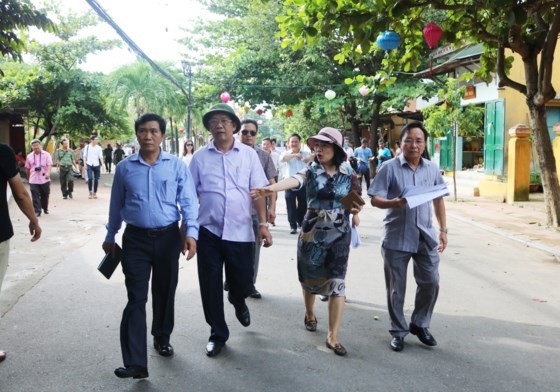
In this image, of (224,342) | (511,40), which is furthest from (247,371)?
(511,40)

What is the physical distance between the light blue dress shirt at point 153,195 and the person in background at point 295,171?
13.9 ft

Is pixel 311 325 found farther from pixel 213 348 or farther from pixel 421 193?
pixel 421 193

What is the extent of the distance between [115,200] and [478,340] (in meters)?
3.00

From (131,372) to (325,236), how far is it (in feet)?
5.49

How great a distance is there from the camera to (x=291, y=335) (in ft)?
15.2

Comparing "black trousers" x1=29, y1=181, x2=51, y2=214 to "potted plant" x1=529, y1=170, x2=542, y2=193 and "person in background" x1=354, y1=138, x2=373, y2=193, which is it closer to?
"person in background" x1=354, y1=138, x2=373, y2=193

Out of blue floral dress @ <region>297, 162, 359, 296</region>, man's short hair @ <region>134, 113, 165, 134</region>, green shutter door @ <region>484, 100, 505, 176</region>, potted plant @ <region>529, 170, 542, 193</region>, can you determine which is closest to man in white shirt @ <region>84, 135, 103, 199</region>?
green shutter door @ <region>484, 100, 505, 176</region>

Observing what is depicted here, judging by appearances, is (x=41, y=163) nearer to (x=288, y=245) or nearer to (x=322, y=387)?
(x=288, y=245)

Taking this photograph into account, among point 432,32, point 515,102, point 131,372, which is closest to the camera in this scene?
point 131,372

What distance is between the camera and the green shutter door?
18.0 metres

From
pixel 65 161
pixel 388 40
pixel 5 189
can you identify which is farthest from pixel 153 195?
pixel 65 161

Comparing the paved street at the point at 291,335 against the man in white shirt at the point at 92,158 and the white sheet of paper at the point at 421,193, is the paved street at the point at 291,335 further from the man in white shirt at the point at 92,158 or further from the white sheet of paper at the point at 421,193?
the man in white shirt at the point at 92,158

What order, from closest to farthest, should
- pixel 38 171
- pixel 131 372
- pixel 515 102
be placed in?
pixel 131 372 → pixel 38 171 → pixel 515 102

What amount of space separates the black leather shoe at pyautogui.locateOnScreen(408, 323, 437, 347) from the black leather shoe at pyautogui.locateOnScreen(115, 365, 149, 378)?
6.87 ft
